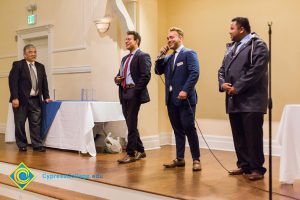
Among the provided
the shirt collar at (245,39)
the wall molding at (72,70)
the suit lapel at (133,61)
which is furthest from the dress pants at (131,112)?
the wall molding at (72,70)

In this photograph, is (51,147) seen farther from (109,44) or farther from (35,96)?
(109,44)

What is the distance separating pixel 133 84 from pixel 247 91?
4.26 feet

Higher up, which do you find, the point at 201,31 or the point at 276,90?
the point at 201,31

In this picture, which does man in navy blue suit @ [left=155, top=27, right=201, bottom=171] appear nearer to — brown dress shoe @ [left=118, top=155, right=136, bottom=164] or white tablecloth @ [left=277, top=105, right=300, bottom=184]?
brown dress shoe @ [left=118, top=155, right=136, bottom=164]

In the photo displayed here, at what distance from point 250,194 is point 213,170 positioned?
37.2 inches

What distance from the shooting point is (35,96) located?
495cm

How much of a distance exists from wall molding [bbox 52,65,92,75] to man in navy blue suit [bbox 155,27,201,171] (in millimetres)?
2027

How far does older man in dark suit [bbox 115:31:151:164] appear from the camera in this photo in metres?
3.91

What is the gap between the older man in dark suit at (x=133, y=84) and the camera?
3.91 meters

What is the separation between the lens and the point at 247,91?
3.09 meters

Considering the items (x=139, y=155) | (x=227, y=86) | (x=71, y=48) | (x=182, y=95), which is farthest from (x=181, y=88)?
(x=71, y=48)

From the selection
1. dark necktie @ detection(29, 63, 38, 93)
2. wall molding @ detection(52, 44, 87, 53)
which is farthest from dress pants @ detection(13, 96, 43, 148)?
wall molding @ detection(52, 44, 87, 53)

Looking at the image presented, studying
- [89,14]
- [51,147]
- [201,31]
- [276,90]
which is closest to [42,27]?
[89,14]

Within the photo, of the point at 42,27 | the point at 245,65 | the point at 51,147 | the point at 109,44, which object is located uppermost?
the point at 42,27
